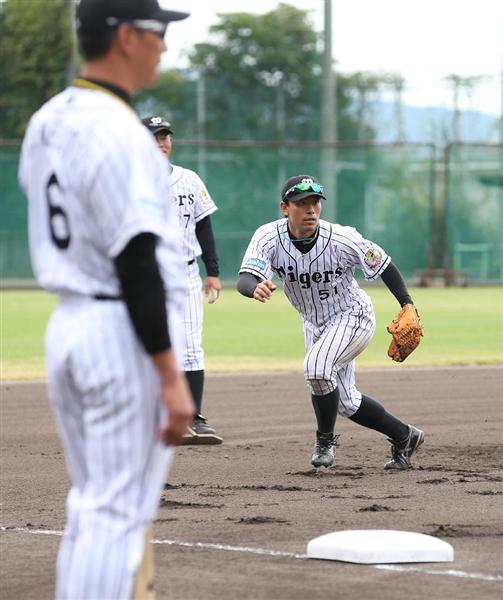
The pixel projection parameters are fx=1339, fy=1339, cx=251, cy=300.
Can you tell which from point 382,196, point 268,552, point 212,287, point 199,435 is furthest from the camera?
point 382,196

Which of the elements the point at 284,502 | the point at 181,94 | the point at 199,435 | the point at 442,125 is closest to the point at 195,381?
the point at 199,435

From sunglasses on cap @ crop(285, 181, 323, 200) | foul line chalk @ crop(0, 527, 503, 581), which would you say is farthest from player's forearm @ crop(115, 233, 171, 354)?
sunglasses on cap @ crop(285, 181, 323, 200)

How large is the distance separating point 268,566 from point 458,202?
24.9 m

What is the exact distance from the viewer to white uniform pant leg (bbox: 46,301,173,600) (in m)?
3.01

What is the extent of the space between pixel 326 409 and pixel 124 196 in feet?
14.1

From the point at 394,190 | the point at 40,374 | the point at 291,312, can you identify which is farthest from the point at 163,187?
the point at 394,190

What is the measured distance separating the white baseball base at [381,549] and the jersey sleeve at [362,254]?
2.43m

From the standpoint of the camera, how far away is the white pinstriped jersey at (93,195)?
301cm

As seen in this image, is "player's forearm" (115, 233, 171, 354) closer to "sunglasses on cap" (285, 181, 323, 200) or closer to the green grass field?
"sunglasses on cap" (285, 181, 323, 200)

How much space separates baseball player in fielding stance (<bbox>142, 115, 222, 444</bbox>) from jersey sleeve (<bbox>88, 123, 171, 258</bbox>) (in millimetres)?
5039

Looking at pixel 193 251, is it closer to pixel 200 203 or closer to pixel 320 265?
pixel 200 203

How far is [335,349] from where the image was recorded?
7070 mm

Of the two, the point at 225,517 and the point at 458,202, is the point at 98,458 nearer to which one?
the point at 225,517

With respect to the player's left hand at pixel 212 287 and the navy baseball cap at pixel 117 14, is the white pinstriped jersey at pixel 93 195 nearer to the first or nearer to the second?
the navy baseball cap at pixel 117 14
